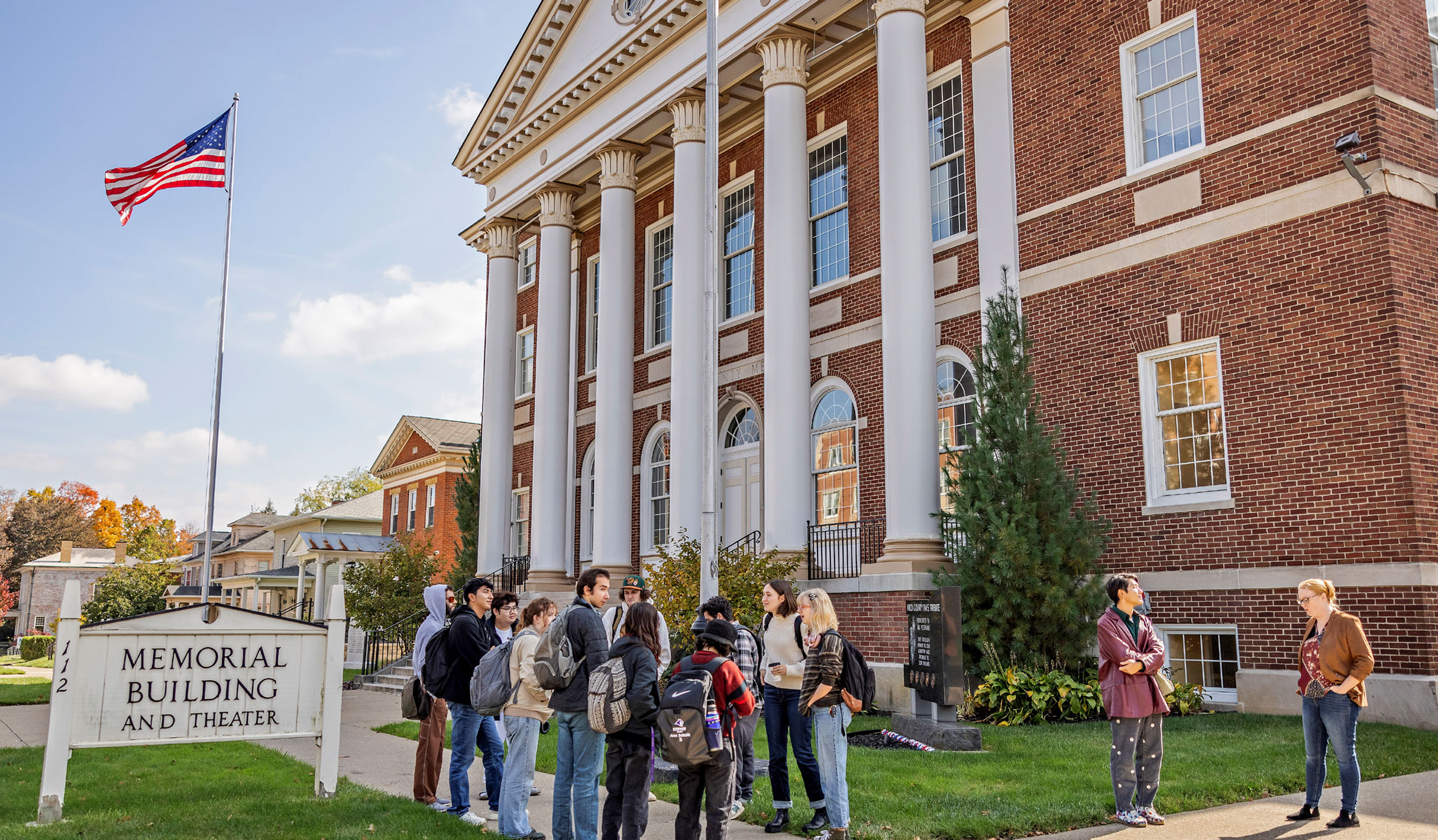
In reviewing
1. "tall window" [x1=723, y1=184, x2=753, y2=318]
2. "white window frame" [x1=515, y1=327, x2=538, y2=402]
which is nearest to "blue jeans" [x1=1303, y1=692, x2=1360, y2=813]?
"tall window" [x1=723, y1=184, x2=753, y2=318]

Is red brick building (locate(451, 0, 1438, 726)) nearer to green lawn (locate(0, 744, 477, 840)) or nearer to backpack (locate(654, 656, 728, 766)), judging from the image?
green lawn (locate(0, 744, 477, 840))

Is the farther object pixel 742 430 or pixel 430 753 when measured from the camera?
pixel 742 430

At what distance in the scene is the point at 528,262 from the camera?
103ft

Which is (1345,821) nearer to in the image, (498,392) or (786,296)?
(786,296)

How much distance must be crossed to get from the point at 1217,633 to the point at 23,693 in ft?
72.4

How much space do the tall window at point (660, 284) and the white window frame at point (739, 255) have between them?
245 cm

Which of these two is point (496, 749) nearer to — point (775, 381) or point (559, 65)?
point (775, 381)

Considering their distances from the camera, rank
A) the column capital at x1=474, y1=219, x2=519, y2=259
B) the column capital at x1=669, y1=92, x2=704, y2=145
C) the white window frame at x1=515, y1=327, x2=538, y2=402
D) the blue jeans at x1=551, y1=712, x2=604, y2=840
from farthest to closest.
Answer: the white window frame at x1=515, y1=327, x2=538, y2=402
the column capital at x1=474, y1=219, x2=519, y2=259
the column capital at x1=669, y1=92, x2=704, y2=145
the blue jeans at x1=551, y1=712, x2=604, y2=840

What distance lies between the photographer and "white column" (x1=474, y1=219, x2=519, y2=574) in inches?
1074

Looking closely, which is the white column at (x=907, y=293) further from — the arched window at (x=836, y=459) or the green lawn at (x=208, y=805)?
the green lawn at (x=208, y=805)

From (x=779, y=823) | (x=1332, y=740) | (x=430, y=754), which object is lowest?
(x=779, y=823)

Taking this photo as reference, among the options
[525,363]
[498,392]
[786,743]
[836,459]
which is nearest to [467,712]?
[786,743]

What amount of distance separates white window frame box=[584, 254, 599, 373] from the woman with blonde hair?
67.4ft

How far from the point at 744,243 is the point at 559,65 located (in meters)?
6.90
